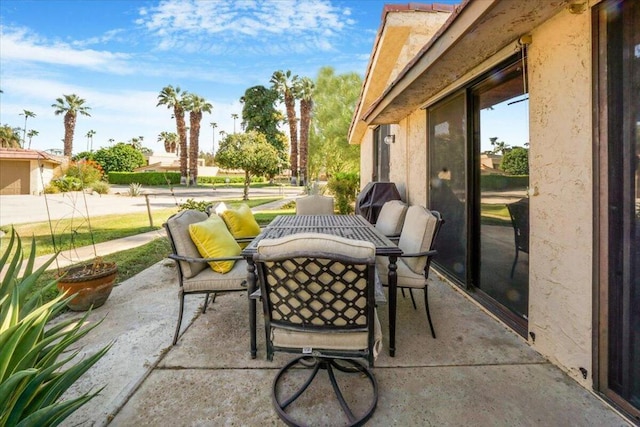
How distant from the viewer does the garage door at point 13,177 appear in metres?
21.8

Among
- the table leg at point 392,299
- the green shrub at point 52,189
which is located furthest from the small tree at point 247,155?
the table leg at point 392,299

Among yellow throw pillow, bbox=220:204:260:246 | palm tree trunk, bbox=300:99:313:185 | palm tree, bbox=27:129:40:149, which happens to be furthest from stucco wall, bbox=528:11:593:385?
palm tree, bbox=27:129:40:149

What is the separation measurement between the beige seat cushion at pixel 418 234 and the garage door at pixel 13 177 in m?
28.2

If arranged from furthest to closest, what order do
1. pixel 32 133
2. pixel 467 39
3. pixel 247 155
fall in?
pixel 32 133 → pixel 247 155 → pixel 467 39

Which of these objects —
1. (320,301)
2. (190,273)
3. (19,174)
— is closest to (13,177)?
(19,174)

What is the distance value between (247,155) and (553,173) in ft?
53.4

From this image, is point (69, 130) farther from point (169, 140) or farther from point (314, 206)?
point (314, 206)

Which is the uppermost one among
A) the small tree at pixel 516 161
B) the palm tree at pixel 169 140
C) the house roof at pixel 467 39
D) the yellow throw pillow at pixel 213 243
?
the palm tree at pixel 169 140

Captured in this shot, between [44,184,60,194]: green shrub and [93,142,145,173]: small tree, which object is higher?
[93,142,145,173]: small tree

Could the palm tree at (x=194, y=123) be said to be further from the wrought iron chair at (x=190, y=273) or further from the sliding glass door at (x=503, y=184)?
the sliding glass door at (x=503, y=184)

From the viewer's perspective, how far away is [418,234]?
2879 millimetres

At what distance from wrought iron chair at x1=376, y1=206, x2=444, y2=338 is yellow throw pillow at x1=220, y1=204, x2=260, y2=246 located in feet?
5.35

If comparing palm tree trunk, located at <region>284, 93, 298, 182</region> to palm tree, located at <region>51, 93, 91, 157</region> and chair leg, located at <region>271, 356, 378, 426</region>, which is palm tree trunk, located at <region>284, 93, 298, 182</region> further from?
chair leg, located at <region>271, 356, 378, 426</region>

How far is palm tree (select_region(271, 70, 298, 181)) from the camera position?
1325 inches
